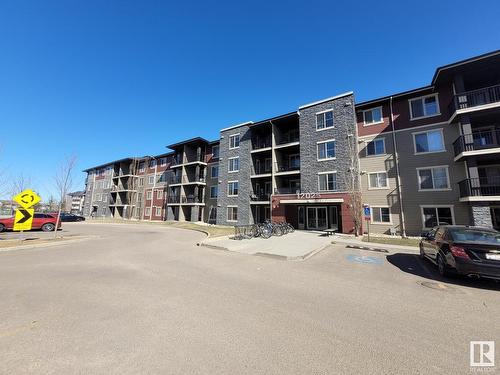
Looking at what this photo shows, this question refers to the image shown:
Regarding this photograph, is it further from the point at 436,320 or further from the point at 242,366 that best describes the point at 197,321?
the point at 436,320

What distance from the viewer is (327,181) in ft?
79.4

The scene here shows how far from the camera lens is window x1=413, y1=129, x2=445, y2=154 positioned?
20547 millimetres

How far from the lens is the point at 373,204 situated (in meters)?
22.8

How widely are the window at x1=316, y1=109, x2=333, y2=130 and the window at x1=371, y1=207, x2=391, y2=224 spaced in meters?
10.3

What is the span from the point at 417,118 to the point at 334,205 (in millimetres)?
11604

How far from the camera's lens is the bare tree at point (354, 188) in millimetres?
21281

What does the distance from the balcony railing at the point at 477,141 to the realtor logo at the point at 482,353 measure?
19968 millimetres

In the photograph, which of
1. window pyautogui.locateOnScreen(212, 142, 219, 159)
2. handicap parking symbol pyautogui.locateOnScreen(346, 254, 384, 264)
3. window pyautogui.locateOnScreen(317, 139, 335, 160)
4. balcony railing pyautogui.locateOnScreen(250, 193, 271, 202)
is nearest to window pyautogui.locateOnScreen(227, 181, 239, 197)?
balcony railing pyautogui.locateOnScreen(250, 193, 271, 202)

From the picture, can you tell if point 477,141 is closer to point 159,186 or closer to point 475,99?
point 475,99

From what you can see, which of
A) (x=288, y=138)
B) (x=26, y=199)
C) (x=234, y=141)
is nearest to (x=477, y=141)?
(x=288, y=138)

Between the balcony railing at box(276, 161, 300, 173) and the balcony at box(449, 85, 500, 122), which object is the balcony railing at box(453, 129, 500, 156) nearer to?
the balcony at box(449, 85, 500, 122)

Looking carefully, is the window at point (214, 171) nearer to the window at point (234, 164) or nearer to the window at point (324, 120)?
the window at point (234, 164)

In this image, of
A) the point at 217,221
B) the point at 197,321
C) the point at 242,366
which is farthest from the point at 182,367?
the point at 217,221

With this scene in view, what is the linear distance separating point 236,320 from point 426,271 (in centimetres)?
835
